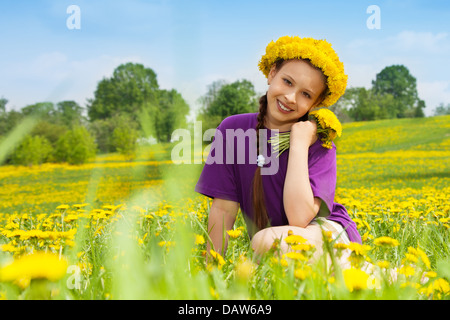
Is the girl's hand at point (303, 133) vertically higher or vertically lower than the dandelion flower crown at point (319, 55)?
lower

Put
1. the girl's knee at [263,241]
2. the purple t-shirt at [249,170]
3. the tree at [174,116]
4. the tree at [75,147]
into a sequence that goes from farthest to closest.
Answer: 1. the tree at [75,147]
2. the purple t-shirt at [249,170]
3. the girl's knee at [263,241]
4. the tree at [174,116]

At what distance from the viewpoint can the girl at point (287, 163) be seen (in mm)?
1828

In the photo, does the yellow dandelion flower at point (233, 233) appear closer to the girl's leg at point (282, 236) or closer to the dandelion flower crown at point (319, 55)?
the girl's leg at point (282, 236)

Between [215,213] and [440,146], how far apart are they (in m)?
16.2

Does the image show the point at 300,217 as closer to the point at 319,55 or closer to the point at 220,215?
the point at 220,215

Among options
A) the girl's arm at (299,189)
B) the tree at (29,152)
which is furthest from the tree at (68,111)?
the tree at (29,152)

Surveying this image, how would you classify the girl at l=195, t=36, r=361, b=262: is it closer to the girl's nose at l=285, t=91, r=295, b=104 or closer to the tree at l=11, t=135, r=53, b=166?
the girl's nose at l=285, t=91, r=295, b=104

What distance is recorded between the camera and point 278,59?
2035 millimetres

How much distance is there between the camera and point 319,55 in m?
1.87

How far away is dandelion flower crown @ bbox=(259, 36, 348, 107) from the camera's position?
187 cm

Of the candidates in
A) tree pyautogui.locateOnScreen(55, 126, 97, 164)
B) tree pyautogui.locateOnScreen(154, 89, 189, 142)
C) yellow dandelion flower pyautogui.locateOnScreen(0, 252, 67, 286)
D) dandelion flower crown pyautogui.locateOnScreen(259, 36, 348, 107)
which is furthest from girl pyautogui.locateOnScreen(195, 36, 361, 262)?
tree pyautogui.locateOnScreen(55, 126, 97, 164)

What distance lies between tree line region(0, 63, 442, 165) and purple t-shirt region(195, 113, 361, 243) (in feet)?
0.52
